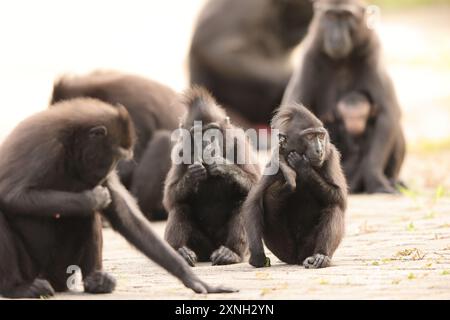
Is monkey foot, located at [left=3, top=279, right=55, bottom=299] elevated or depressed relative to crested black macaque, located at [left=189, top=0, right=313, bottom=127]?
elevated

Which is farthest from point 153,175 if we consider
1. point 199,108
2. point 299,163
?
point 299,163

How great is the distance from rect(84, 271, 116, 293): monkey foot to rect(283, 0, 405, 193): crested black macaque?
6071mm

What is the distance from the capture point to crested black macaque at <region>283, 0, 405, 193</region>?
1296 centimetres

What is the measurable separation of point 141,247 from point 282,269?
3.88ft

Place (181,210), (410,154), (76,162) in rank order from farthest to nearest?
(410,154) < (181,210) < (76,162)

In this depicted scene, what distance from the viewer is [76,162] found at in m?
7.18

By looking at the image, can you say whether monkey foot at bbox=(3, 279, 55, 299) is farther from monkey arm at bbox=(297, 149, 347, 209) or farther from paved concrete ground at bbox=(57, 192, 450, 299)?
monkey arm at bbox=(297, 149, 347, 209)

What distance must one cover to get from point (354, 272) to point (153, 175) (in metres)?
4.70

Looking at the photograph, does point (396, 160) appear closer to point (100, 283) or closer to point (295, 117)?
point (295, 117)

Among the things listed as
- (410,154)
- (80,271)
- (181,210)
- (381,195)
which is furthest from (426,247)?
(410,154)

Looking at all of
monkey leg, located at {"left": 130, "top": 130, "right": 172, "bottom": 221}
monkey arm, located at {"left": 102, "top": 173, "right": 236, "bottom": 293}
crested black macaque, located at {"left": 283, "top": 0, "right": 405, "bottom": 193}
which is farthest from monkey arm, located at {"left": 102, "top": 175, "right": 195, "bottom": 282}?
crested black macaque, located at {"left": 283, "top": 0, "right": 405, "bottom": 193}

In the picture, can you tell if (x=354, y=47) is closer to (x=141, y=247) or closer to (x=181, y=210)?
(x=181, y=210)

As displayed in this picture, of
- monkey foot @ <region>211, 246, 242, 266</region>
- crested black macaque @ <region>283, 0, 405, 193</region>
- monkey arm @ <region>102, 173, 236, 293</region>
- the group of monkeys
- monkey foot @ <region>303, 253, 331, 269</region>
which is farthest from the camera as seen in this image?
crested black macaque @ <region>283, 0, 405, 193</region>

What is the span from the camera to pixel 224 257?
8.52 m
